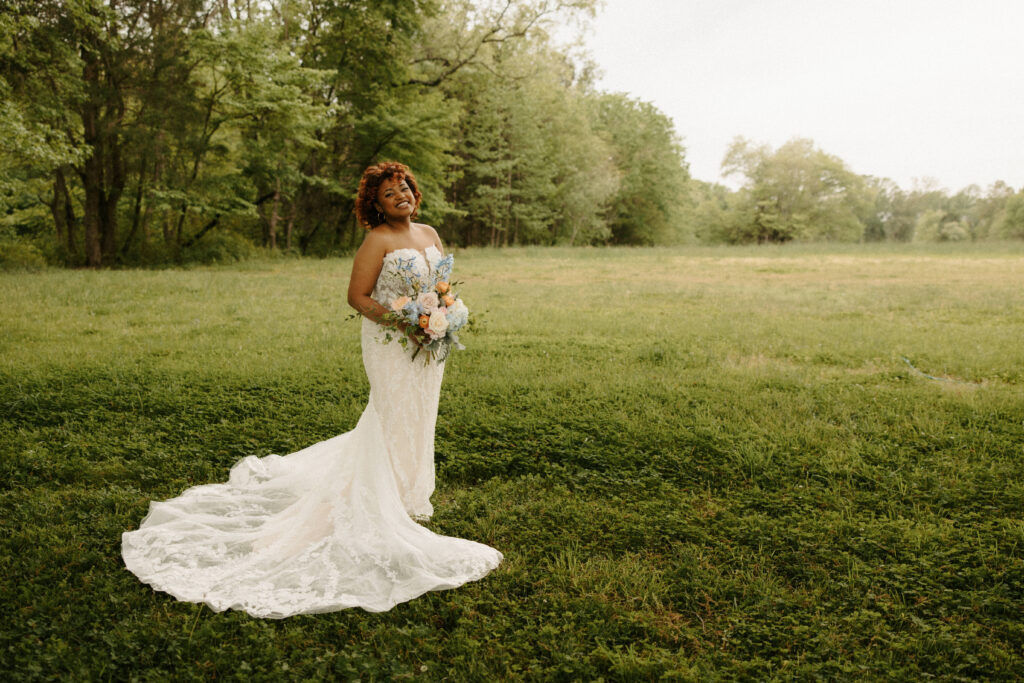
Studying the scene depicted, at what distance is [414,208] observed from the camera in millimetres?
4523

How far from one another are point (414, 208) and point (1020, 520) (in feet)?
16.6

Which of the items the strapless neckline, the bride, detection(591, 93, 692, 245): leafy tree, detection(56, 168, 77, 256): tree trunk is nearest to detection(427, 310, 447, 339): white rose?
the bride

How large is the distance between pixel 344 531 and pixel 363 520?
5.7 inches

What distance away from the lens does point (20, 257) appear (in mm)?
22156

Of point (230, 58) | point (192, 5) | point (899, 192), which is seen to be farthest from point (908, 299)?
point (899, 192)

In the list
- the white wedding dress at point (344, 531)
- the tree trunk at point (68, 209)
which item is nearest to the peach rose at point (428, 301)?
the white wedding dress at point (344, 531)

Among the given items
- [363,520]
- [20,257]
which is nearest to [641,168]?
[20,257]

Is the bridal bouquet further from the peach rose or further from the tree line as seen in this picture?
the tree line

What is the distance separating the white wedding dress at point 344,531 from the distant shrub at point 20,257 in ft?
65.2

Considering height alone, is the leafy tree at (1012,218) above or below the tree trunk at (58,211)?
above

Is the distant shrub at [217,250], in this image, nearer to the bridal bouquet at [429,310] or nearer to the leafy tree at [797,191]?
the bridal bouquet at [429,310]

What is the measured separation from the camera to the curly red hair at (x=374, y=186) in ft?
14.4

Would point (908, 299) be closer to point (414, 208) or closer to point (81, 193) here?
point (414, 208)

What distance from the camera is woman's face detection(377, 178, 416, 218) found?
4.36 m
